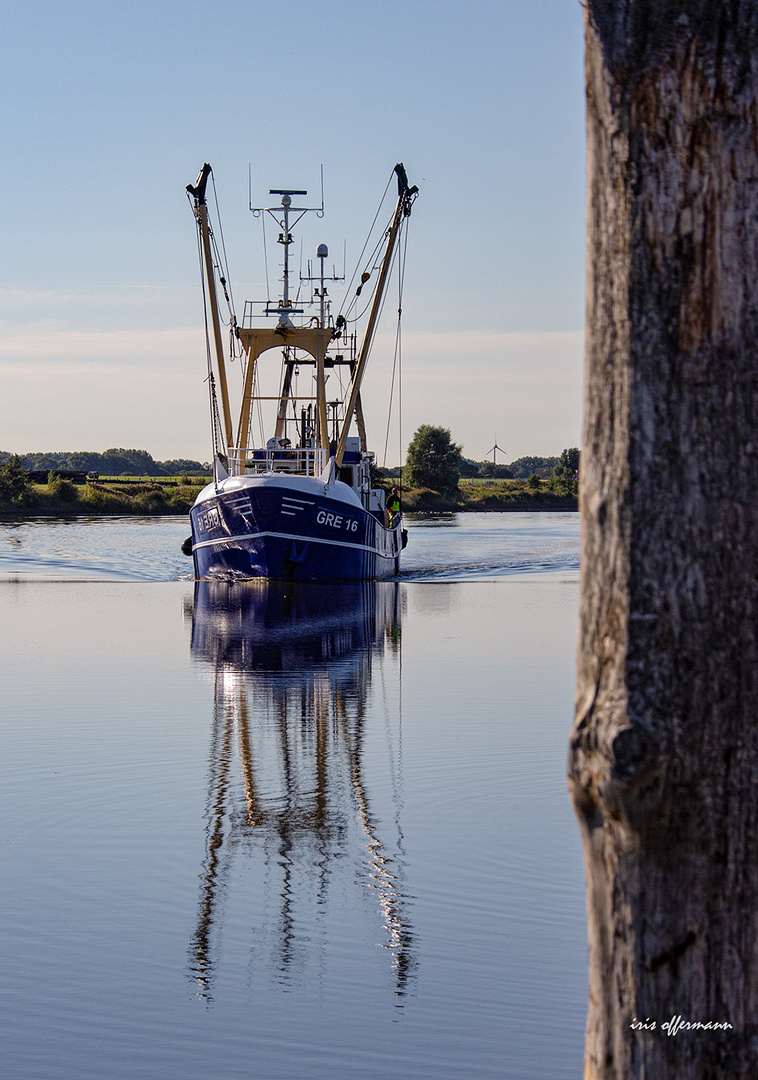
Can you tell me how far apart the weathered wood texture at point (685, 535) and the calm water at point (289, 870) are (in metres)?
2.28

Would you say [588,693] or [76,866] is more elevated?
[588,693]

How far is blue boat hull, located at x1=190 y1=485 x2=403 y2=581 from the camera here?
29.5 m

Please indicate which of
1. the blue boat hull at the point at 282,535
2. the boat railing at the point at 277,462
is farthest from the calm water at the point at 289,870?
the boat railing at the point at 277,462

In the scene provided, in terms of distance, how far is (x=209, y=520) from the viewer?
31.8 meters

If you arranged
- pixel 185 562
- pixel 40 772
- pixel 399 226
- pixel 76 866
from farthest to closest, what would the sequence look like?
pixel 185 562 < pixel 399 226 < pixel 40 772 < pixel 76 866

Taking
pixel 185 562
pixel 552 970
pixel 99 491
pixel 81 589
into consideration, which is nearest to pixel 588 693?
pixel 552 970

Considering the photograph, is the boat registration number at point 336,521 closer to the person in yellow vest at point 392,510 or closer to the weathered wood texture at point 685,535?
the person in yellow vest at point 392,510

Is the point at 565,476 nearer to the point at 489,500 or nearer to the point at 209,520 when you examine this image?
the point at 489,500

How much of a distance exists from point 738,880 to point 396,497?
37.7 metres

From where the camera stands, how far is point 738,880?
2.72 meters

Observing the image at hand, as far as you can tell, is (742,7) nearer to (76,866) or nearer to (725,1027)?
(725,1027)

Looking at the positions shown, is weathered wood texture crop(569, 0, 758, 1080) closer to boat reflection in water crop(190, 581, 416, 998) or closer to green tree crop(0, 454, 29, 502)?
boat reflection in water crop(190, 581, 416, 998)

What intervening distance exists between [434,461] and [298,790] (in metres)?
126

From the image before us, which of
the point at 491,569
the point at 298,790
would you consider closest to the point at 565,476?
the point at 491,569
